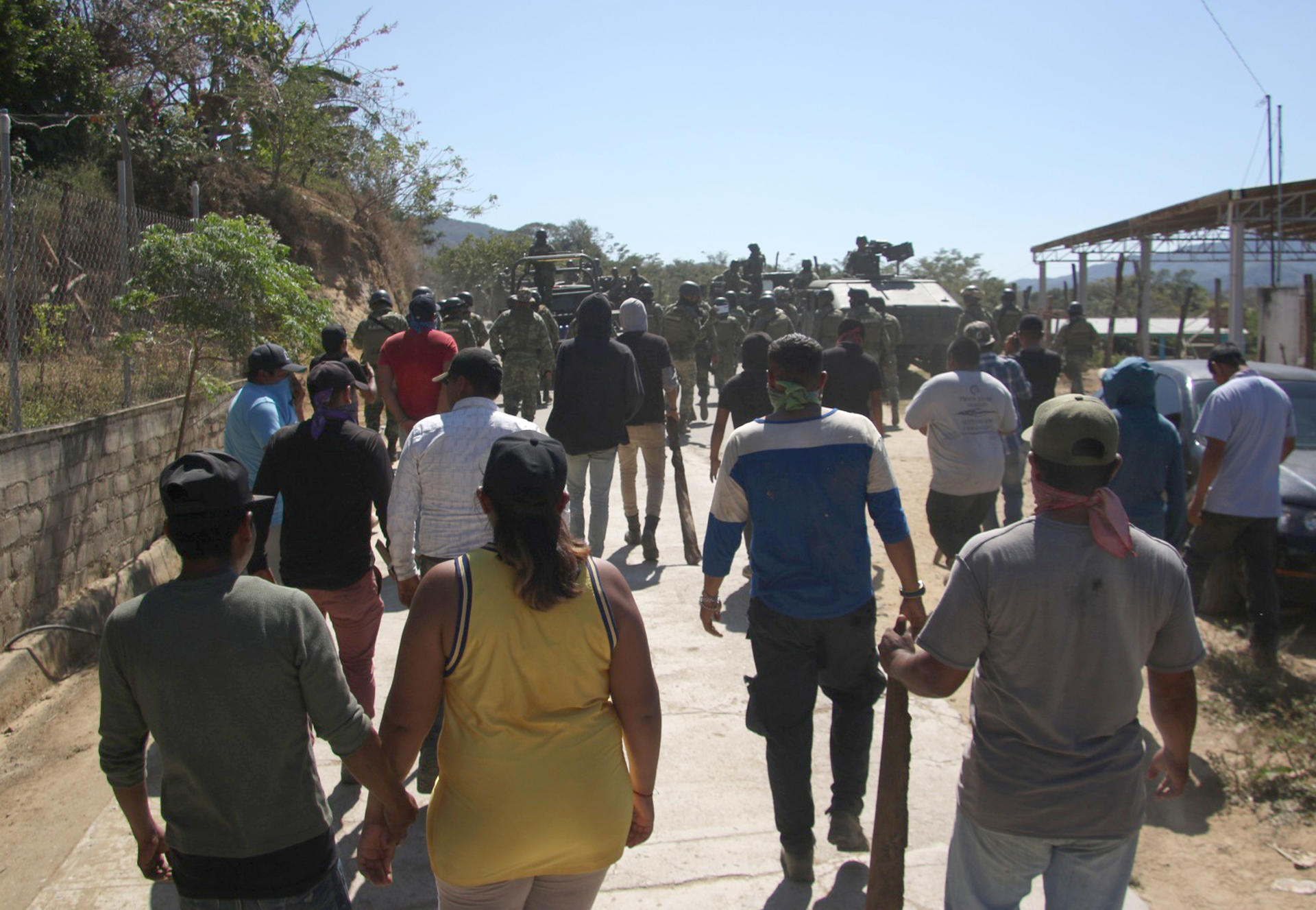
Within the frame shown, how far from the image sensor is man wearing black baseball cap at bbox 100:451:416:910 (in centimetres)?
215

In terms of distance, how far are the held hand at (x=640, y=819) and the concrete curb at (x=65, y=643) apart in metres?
3.65

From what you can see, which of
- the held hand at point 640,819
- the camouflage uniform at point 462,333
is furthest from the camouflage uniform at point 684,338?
the held hand at point 640,819

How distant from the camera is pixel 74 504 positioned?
243 inches

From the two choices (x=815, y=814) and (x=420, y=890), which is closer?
(x=420, y=890)

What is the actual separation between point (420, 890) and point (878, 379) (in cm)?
456

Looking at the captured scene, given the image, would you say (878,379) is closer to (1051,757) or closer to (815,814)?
(815,814)

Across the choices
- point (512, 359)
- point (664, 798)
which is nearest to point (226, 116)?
point (512, 359)

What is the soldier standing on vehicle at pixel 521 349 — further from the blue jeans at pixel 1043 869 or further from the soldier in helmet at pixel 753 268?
the soldier in helmet at pixel 753 268

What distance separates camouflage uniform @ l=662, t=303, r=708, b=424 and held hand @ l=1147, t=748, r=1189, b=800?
405 inches

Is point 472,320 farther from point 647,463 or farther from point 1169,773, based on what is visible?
point 1169,773

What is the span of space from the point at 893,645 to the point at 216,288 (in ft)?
18.5

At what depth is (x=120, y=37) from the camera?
53.8 ft

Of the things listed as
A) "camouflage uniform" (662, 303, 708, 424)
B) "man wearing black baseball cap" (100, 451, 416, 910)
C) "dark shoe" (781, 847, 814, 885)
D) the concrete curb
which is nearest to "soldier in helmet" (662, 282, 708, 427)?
"camouflage uniform" (662, 303, 708, 424)

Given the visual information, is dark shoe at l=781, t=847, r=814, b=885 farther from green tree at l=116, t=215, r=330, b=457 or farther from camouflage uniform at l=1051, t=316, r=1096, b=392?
camouflage uniform at l=1051, t=316, r=1096, b=392
